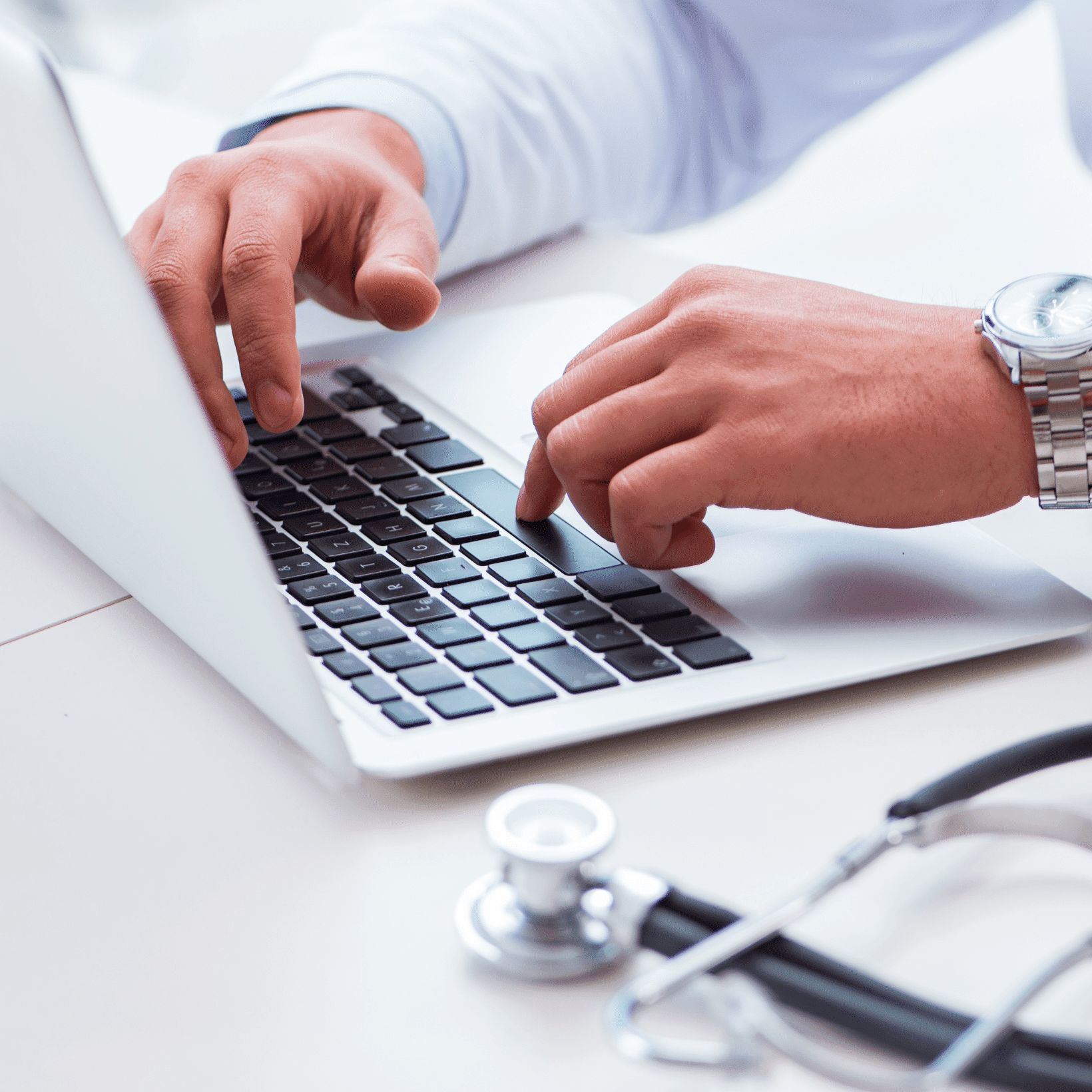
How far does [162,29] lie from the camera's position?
97.3 inches

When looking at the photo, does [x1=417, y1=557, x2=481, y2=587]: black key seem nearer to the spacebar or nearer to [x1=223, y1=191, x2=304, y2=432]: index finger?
the spacebar

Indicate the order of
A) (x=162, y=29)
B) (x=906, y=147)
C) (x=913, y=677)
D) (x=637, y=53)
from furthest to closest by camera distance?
(x=162, y=29), (x=906, y=147), (x=637, y=53), (x=913, y=677)

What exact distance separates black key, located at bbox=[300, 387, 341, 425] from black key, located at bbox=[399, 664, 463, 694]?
24cm

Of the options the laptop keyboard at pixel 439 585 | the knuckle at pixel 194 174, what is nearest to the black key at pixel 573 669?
the laptop keyboard at pixel 439 585

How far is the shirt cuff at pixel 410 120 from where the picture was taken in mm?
849

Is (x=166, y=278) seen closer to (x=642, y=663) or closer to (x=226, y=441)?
(x=226, y=441)

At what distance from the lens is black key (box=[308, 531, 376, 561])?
53 centimetres

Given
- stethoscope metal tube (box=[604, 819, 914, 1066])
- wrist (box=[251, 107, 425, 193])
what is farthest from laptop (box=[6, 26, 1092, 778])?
wrist (box=[251, 107, 425, 193])

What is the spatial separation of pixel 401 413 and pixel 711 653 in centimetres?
26

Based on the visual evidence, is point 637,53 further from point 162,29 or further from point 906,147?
point 162,29

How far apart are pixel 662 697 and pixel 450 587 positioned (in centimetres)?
11

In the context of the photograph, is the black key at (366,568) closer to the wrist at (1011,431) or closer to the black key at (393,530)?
the black key at (393,530)

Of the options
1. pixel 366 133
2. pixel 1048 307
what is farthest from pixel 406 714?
pixel 366 133

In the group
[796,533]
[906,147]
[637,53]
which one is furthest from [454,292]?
[906,147]
